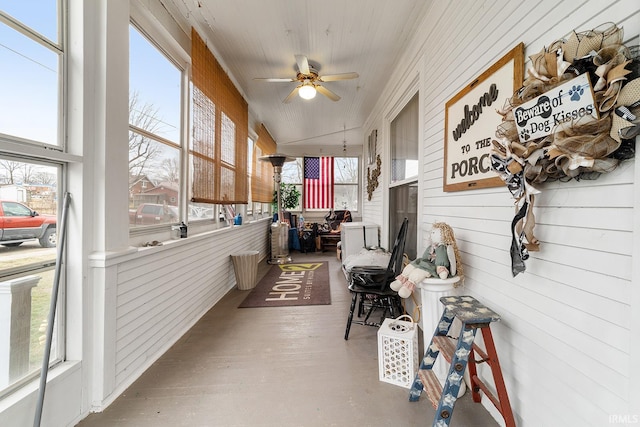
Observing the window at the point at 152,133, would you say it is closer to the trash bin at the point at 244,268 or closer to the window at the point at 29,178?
the window at the point at 29,178

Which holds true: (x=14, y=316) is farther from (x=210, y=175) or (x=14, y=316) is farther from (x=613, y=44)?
(x=613, y=44)

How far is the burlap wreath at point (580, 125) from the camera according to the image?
2.65 feet

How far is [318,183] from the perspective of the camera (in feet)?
25.0

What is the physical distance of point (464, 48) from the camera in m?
1.84

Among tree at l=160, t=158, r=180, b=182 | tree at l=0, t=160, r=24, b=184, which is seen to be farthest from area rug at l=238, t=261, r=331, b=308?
tree at l=0, t=160, r=24, b=184

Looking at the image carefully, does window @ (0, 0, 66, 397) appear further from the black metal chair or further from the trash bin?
the trash bin

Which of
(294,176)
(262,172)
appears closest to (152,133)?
(262,172)

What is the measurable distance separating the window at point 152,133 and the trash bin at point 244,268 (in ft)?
4.13

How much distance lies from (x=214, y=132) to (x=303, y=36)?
1.38 meters

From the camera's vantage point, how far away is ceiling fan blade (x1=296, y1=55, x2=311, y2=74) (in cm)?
299

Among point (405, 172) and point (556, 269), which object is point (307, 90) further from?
point (556, 269)

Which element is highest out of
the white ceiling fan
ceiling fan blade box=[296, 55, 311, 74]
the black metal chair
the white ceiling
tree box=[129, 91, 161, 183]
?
the white ceiling

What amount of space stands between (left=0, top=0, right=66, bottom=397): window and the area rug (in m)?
1.94

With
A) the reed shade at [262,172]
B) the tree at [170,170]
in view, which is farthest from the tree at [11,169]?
the reed shade at [262,172]
